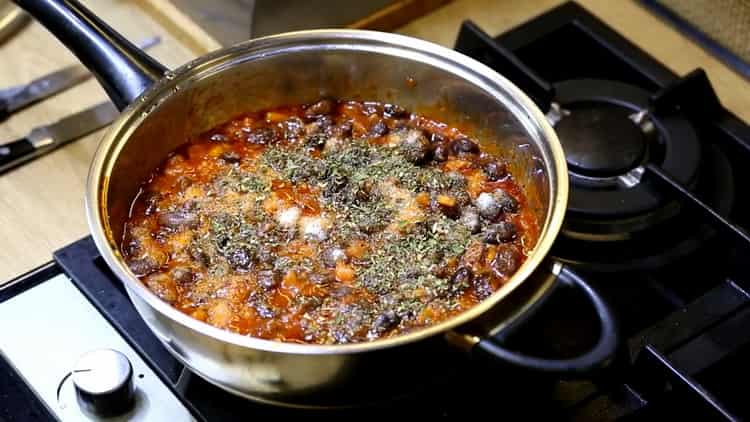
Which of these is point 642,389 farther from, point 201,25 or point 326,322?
point 201,25

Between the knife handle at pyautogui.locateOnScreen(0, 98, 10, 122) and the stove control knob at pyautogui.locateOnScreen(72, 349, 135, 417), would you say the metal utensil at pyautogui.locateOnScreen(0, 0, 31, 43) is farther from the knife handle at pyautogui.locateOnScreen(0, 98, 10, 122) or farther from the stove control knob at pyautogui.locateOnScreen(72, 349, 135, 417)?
the stove control knob at pyautogui.locateOnScreen(72, 349, 135, 417)

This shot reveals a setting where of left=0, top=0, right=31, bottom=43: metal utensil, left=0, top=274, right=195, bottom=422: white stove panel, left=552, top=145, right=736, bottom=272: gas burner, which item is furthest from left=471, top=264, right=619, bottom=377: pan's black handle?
left=0, top=0, right=31, bottom=43: metal utensil

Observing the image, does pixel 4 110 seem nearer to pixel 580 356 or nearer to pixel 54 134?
pixel 54 134

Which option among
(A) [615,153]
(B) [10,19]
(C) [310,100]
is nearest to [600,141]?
(A) [615,153]

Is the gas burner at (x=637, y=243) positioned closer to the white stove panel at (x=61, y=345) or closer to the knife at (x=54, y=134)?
the white stove panel at (x=61, y=345)

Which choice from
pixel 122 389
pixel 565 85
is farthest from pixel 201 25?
pixel 122 389

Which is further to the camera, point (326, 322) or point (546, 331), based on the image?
point (546, 331)

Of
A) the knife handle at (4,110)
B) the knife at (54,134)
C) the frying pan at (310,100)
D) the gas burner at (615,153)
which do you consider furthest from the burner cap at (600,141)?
the knife handle at (4,110)
